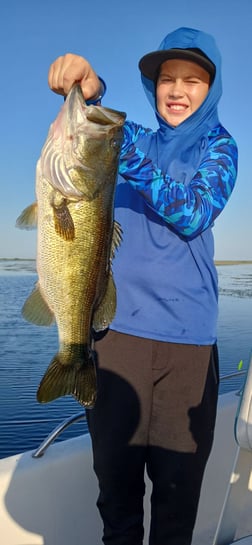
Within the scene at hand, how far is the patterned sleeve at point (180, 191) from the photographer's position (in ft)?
7.22

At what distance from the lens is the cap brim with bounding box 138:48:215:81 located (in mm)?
2576

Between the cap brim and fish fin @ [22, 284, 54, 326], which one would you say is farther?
the cap brim

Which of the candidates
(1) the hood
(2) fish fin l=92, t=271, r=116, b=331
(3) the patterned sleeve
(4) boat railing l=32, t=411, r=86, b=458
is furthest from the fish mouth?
(4) boat railing l=32, t=411, r=86, b=458

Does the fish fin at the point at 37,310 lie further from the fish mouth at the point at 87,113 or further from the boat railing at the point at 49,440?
the boat railing at the point at 49,440

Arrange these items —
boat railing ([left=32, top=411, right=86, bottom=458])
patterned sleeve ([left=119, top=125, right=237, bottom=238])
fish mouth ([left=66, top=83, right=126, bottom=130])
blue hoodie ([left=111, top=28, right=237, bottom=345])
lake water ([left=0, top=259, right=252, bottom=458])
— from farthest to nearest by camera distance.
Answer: lake water ([left=0, top=259, right=252, bottom=458]), boat railing ([left=32, top=411, right=86, bottom=458]), blue hoodie ([left=111, top=28, right=237, bottom=345]), patterned sleeve ([left=119, top=125, right=237, bottom=238]), fish mouth ([left=66, top=83, right=126, bottom=130])

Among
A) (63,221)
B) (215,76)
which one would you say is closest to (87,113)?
(63,221)

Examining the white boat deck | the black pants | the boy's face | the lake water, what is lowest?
the lake water

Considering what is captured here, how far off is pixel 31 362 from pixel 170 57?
10.3 meters

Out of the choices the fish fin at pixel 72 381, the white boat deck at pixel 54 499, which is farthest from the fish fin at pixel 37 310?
the white boat deck at pixel 54 499

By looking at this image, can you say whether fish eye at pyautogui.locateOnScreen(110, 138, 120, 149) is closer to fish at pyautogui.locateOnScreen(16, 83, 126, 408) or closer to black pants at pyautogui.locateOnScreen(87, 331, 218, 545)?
fish at pyautogui.locateOnScreen(16, 83, 126, 408)

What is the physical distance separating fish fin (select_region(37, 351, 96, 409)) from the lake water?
0.88 metres

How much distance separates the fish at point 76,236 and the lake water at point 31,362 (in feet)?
2.60

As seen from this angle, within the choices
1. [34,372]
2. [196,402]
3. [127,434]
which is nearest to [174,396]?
[196,402]

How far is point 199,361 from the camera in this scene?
2541 millimetres
